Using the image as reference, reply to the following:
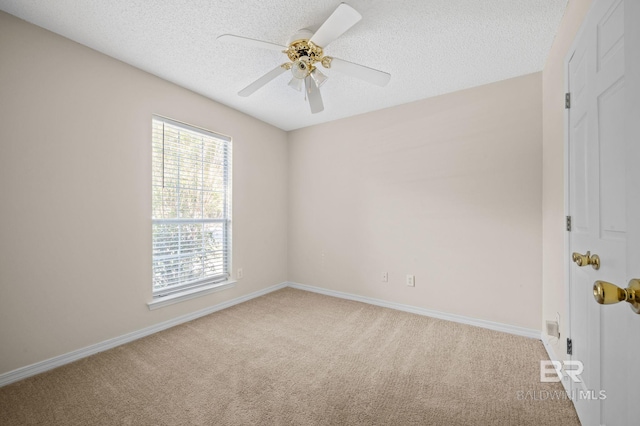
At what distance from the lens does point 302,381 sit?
1808 millimetres

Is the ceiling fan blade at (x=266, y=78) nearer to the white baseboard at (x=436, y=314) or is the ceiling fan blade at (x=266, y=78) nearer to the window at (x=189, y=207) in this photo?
the window at (x=189, y=207)

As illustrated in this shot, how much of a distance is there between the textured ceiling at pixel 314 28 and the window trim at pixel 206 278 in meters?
0.48

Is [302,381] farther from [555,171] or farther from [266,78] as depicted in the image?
[555,171]

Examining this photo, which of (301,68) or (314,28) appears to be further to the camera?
(301,68)

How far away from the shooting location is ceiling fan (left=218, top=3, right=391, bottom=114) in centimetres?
159

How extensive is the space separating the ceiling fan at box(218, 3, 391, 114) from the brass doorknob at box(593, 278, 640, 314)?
1.61m

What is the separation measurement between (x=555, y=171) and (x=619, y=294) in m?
1.78

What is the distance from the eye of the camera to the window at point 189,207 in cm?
261

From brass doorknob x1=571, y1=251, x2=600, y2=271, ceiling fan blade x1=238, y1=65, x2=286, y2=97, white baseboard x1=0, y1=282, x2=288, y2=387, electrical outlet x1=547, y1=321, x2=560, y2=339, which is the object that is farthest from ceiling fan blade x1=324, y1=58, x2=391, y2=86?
white baseboard x1=0, y1=282, x2=288, y2=387

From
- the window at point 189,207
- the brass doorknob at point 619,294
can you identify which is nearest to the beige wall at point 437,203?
the window at point 189,207

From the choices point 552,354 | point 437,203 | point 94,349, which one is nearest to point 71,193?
point 94,349

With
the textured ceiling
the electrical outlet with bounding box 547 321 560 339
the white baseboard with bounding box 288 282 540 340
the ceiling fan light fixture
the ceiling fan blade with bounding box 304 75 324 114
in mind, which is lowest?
the white baseboard with bounding box 288 282 540 340

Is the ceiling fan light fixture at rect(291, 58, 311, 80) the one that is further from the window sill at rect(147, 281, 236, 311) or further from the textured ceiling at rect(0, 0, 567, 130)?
the window sill at rect(147, 281, 236, 311)

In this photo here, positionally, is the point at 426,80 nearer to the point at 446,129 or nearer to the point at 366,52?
the point at 446,129
